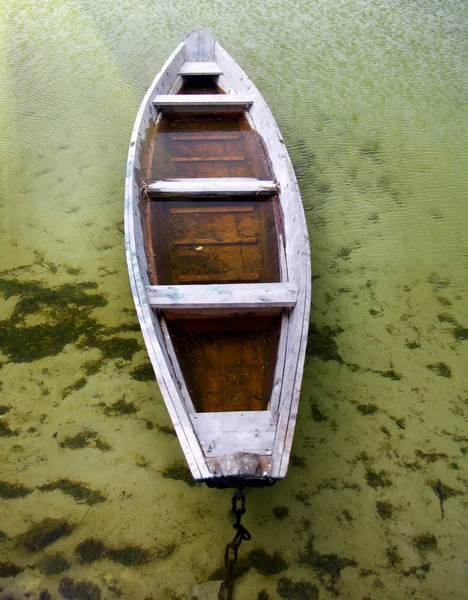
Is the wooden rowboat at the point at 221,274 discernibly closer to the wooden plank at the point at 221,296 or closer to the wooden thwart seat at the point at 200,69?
the wooden plank at the point at 221,296

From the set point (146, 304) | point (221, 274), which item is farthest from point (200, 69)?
point (146, 304)

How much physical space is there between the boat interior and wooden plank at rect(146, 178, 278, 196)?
30 mm

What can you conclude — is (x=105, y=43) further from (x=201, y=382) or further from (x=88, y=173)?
(x=201, y=382)

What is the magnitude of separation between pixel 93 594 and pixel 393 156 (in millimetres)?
4454

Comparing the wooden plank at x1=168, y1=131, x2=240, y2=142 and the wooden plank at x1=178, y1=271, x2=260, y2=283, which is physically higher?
the wooden plank at x1=168, y1=131, x2=240, y2=142

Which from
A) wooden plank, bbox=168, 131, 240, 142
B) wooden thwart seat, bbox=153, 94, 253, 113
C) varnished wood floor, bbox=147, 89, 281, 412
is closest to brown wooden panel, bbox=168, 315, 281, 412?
varnished wood floor, bbox=147, 89, 281, 412

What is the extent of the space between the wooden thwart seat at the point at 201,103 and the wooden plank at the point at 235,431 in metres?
3.33

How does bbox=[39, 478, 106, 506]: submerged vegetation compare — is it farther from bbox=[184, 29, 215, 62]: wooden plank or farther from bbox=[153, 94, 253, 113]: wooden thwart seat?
bbox=[184, 29, 215, 62]: wooden plank

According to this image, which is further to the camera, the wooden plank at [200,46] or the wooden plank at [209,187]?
the wooden plank at [200,46]

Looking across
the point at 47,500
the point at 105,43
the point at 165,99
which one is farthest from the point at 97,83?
the point at 47,500

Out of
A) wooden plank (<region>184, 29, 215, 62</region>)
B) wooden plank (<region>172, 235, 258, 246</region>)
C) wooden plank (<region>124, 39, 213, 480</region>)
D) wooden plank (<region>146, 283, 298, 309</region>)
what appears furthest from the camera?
wooden plank (<region>184, 29, 215, 62</region>)

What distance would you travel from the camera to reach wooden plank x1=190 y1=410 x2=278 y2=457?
1.92 meters

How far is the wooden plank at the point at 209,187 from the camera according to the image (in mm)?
3330

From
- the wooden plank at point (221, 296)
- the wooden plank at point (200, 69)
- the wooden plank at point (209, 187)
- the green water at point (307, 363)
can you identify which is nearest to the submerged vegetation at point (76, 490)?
the green water at point (307, 363)
